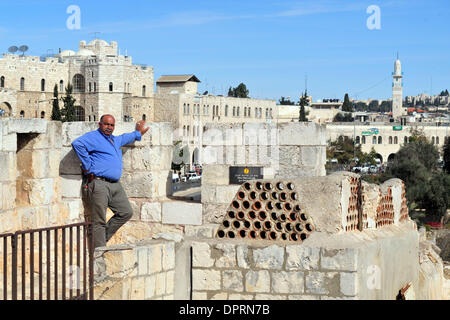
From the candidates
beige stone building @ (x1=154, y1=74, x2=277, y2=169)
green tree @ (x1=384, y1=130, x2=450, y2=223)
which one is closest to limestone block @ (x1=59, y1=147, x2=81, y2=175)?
green tree @ (x1=384, y1=130, x2=450, y2=223)

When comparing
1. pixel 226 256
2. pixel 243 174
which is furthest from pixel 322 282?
pixel 243 174

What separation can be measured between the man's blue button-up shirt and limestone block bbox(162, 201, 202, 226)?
3.02 feet

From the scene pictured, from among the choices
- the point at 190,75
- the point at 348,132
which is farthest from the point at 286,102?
the point at 190,75

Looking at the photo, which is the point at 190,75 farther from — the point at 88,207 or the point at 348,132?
the point at 88,207

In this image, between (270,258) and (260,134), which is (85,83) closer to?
(260,134)

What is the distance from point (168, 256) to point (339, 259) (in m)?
1.48

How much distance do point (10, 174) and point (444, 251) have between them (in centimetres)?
2223

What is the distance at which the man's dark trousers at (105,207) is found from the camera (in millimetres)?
8172

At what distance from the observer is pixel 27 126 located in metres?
8.44

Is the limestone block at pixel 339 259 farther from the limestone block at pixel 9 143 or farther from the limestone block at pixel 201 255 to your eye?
the limestone block at pixel 9 143

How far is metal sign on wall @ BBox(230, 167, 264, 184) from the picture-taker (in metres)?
8.80

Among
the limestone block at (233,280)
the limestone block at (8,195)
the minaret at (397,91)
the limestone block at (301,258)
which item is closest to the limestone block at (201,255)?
the limestone block at (233,280)
